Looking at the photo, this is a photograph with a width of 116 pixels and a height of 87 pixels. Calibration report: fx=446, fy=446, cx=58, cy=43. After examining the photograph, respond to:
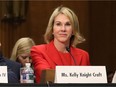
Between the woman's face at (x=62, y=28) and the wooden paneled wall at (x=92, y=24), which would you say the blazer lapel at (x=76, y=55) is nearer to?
the woman's face at (x=62, y=28)

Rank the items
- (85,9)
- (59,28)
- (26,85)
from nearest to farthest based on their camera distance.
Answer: (26,85), (59,28), (85,9)

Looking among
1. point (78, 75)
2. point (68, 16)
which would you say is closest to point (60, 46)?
point (68, 16)

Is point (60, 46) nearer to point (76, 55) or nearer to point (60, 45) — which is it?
point (60, 45)

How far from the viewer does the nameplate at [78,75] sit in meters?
3.33

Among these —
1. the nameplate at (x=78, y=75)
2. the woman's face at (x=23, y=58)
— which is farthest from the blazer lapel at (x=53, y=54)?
the woman's face at (x=23, y=58)

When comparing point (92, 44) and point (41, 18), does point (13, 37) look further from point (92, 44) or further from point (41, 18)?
point (92, 44)

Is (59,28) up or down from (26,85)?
up

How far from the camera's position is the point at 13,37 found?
780cm

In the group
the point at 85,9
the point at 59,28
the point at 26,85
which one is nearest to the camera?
the point at 26,85

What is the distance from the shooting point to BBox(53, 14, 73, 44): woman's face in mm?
4277

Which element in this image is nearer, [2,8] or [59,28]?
[59,28]

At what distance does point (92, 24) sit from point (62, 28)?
4.10 meters

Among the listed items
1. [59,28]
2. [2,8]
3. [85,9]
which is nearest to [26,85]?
[59,28]

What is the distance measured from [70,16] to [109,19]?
4024 mm
